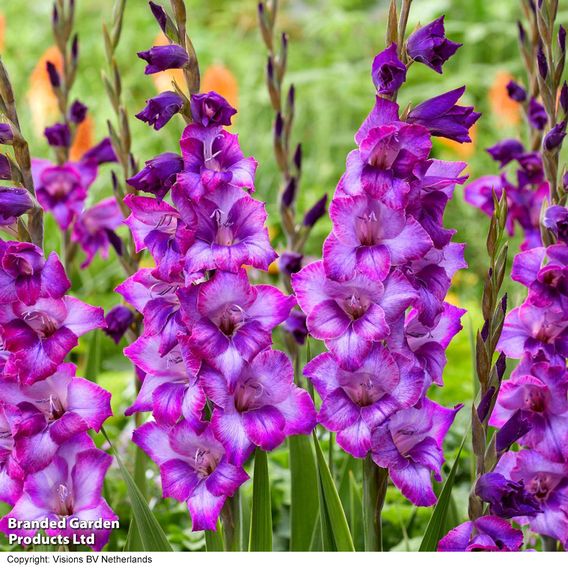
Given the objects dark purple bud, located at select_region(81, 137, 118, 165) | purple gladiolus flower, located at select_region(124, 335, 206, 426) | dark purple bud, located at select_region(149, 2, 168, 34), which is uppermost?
dark purple bud, located at select_region(149, 2, 168, 34)

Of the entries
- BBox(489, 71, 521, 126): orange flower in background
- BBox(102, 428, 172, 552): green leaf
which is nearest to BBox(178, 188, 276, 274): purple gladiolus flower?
BBox(102, 428, 172, 552): green leaf

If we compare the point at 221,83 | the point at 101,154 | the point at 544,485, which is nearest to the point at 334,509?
the point at 544,485

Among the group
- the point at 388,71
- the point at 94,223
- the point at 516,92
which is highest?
the point at 388,71

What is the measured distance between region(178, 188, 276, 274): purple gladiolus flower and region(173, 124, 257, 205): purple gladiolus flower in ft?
0.06

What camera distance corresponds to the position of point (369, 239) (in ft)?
4.30

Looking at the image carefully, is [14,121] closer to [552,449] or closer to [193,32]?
[552,449]

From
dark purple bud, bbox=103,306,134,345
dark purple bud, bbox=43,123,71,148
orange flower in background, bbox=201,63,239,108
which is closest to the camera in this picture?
dark purple bud, bbox=103,306,134,345

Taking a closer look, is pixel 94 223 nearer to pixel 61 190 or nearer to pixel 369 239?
pixel 61 190

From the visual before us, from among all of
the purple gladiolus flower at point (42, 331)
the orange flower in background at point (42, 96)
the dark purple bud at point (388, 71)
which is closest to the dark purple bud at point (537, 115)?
the dark purple bud at point (388, 71)

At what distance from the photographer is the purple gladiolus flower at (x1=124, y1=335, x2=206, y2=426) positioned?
51.6 inches

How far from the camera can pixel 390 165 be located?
1285mm

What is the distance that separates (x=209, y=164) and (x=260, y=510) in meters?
0.56

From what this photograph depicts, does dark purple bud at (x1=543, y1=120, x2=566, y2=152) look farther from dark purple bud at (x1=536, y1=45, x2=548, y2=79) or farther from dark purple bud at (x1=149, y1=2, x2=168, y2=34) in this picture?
dark purple bud at (x1=149, y1=2, x2=168, y2=34)
